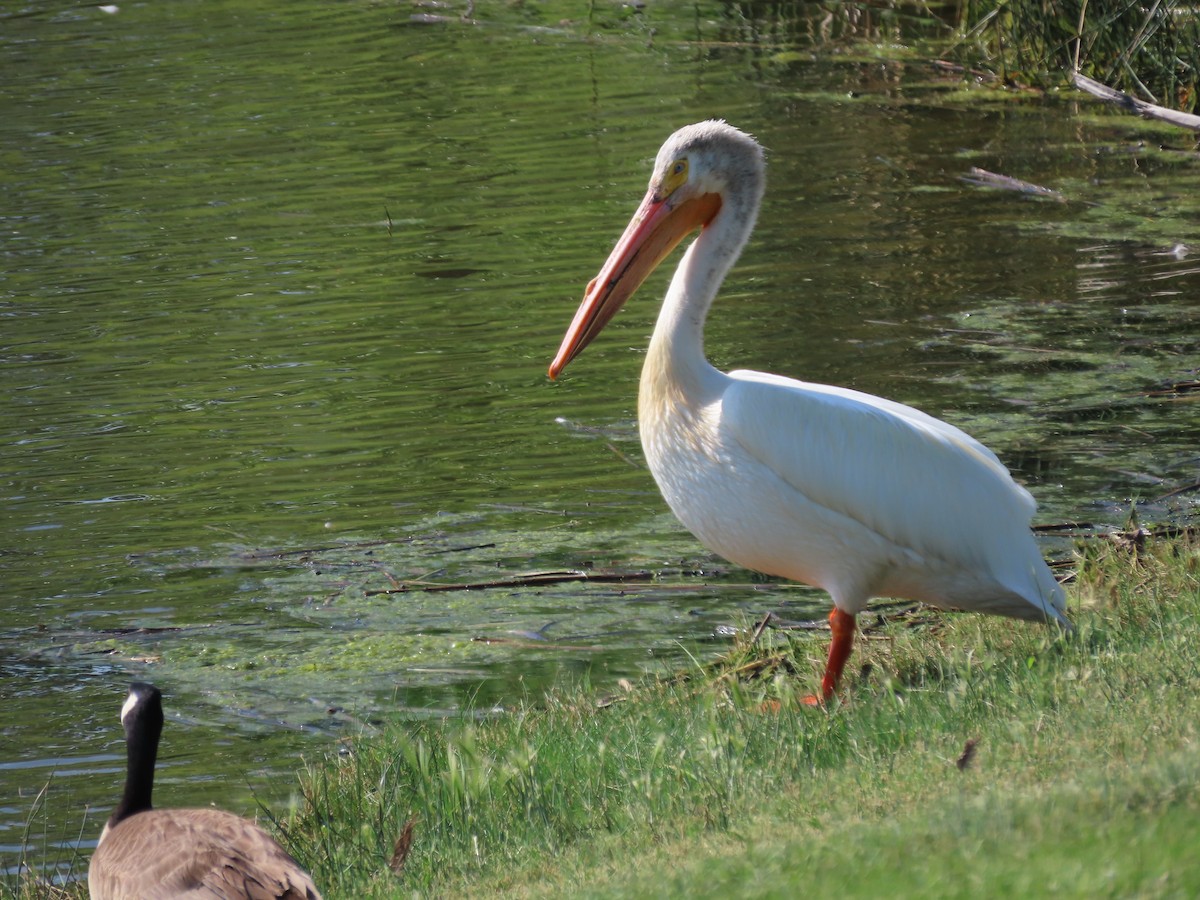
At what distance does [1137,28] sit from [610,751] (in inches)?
345

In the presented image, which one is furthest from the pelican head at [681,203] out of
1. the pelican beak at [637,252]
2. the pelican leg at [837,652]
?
the pelican leg at [837,652]

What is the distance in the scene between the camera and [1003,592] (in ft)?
16.0

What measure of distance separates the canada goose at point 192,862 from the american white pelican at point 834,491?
1660 millimetres

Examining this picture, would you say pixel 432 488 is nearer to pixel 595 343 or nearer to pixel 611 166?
pixel 595 343

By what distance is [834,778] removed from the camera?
3816 millimetres

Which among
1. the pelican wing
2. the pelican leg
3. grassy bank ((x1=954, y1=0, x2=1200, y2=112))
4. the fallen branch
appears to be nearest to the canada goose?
the pelican leg

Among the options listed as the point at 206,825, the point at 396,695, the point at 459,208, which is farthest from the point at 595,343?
the point at 206,825

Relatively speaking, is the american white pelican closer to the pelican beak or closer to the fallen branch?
the pelican beak

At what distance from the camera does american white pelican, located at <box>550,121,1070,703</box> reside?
481cm

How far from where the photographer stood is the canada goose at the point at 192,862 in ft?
11.9

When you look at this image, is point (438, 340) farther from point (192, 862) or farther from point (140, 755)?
point (192, 862)

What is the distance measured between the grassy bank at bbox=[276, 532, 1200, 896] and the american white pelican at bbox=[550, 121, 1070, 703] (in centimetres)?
22

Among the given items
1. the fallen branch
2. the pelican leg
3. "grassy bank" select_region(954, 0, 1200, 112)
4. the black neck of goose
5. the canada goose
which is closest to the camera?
the canada goose

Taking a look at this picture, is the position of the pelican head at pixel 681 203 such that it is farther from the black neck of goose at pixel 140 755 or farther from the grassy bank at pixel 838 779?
the black neck of goose at pixel 140 755
